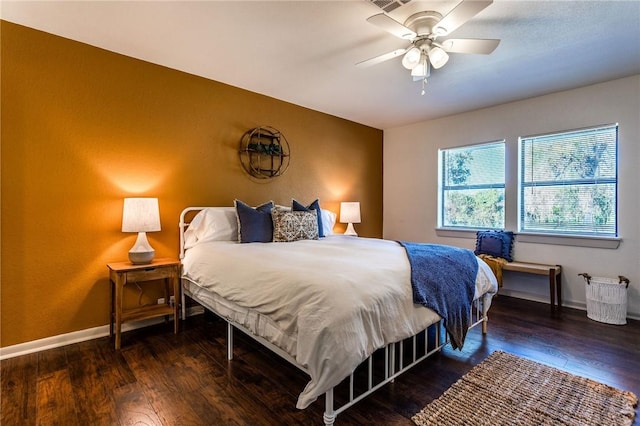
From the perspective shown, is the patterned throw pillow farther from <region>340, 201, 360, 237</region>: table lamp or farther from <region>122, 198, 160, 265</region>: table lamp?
<region>340, 201, 360, 237</region>: table lamp

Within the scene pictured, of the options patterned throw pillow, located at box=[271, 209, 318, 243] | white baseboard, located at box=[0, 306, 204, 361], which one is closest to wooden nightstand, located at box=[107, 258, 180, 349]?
white baseboard, located at box=[0, 306, 204, 361]

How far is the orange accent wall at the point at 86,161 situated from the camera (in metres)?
2.39

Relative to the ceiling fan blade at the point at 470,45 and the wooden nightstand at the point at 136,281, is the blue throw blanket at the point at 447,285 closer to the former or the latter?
the ceiling fan blade at the point at 470,45

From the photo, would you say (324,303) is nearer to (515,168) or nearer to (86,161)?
(86,161)

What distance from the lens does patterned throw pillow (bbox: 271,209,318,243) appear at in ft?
10.5

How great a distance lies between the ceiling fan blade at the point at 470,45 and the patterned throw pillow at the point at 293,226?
2009 millimetres

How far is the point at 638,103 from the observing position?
3.22 metres

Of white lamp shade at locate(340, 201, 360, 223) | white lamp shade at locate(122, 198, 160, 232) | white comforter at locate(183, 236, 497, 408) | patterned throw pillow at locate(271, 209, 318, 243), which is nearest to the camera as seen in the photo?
white comforter at locate(183, 236, 497, 408)

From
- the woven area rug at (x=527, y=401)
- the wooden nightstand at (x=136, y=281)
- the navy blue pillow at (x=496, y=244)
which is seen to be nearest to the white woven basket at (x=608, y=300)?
the navy blue pillow at (x=496, y=244)

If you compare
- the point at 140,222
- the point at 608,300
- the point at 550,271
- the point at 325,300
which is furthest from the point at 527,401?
the point at 140,222

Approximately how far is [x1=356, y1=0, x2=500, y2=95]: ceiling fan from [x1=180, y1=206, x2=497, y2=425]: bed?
153 centimetres

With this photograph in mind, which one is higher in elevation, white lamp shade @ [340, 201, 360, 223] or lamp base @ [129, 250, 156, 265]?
white lamp shade @ [340, 201, 360, 223]

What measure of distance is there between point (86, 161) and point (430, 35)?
118 inches

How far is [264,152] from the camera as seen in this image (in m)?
3.84
